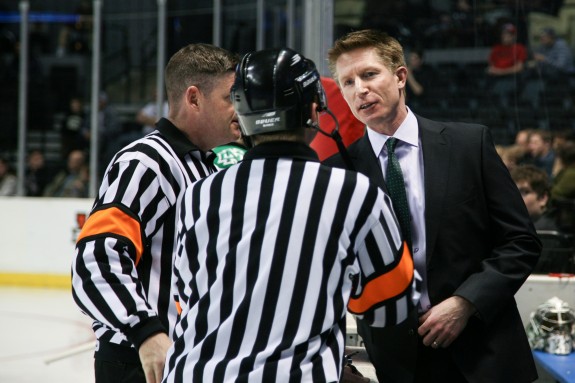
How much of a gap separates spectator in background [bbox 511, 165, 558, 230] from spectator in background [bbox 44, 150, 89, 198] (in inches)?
190

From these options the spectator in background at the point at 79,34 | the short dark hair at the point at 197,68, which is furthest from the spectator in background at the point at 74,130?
the short dark hair at the point at 197,68

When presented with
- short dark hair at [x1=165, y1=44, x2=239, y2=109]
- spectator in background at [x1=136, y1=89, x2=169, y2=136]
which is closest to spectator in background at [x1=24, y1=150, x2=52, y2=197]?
spectator in background at [x1=136, y1=89, x2=169, y2=136]

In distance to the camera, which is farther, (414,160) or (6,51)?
(6,51)

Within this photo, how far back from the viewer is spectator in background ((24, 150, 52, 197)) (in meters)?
8.59

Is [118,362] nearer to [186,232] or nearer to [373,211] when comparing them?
[186,232]

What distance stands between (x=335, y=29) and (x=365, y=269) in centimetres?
308

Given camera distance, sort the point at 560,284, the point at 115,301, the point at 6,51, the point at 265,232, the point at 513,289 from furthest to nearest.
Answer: the point at 6,51 → the point at 560,284 → the point at 513,289 → the point at 115,301 → the point at 265,232

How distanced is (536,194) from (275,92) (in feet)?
9.37

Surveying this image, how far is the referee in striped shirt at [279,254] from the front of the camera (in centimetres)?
131

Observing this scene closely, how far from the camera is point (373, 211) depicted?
134 cm

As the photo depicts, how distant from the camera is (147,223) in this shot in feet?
5.80

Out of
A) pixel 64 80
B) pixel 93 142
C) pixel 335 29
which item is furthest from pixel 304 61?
pixel 64 80

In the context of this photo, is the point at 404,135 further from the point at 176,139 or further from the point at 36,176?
the point at 36,176

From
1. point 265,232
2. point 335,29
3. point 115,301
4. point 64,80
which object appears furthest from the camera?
point 64,80
